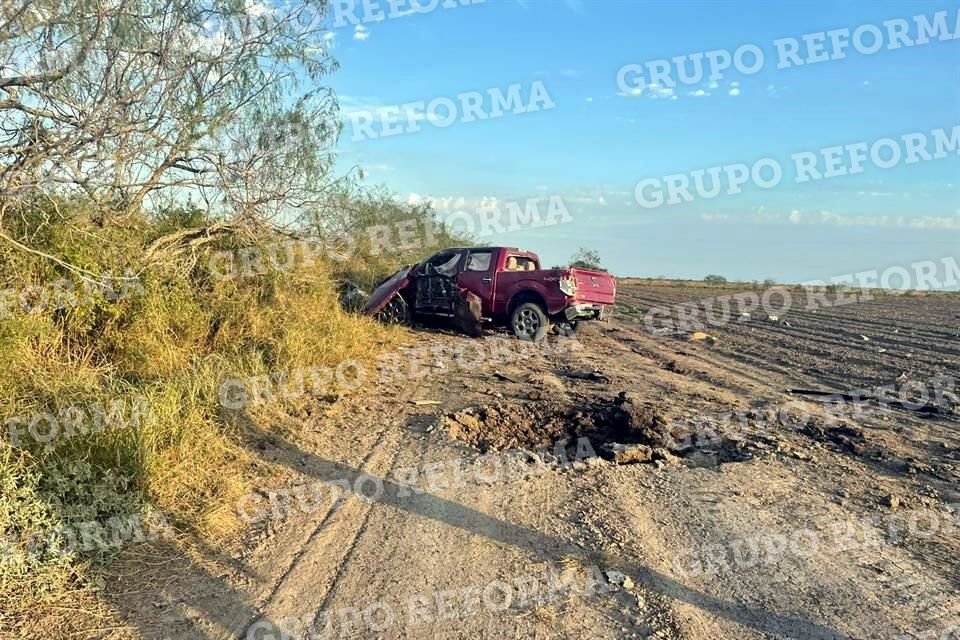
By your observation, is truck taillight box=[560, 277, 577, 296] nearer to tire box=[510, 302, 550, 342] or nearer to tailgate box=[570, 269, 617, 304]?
tailgate box=[570, 269, 617, 304]

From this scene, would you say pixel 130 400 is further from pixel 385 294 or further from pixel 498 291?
pixel 498 291

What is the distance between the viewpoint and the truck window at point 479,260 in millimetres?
11781

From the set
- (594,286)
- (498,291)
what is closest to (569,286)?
(594,286)

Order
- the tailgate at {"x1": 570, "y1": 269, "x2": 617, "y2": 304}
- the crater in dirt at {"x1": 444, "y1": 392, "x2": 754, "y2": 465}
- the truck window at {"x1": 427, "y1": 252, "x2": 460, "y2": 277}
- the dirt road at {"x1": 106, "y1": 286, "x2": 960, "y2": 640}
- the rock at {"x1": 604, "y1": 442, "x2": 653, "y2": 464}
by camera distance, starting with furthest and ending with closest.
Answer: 1. the truck window at {"x1": 427, "y1": 252, "x2": 460, "y2": 277}
2. the tailgate at {"x1": 570, "y1": 269, "x2": 617, "y2": 304}
3. the crater in dirt at {"x1": 444, "y1": 392, "x2": 754, "y2": 465}
4. the rock at {"x1": 604, "y1": 442, "x2": 653, "y2": 464}
5. the dirt road at {"x1": 106, "y1": 286, "x2": 960, "y2": 640}

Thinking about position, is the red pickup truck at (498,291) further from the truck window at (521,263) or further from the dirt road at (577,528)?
the dirt road at (577,528)

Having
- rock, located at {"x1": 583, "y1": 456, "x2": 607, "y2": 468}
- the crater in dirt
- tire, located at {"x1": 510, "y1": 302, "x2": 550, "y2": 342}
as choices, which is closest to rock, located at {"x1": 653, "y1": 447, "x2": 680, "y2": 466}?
the crater in dirt

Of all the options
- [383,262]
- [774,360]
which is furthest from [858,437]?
[383,262]

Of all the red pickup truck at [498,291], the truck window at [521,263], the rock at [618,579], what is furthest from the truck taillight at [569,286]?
the rock at [618,579]

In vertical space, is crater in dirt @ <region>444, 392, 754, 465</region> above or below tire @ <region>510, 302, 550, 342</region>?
below

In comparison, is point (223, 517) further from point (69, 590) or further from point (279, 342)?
point (279, 342)

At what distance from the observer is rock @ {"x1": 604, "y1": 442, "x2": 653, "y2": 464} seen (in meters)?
5.32

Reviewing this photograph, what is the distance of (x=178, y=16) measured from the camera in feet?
19.1

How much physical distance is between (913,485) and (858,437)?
1215 mm

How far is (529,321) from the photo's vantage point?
11.6 metres
